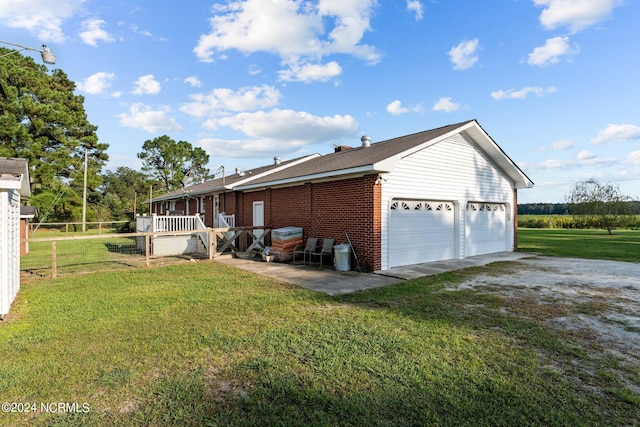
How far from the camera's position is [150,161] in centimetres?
4691

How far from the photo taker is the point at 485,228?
1331 centimetres

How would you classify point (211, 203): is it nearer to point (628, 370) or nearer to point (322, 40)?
point (322, 40)

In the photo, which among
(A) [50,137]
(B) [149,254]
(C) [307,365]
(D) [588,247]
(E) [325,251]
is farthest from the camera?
(A) [50,137]

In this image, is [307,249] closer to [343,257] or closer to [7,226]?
[343,257]

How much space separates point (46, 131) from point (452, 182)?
117ft

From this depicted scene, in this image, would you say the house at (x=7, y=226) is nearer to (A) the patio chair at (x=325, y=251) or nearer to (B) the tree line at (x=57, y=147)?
(A) the patio chair at (x=325, y=251)

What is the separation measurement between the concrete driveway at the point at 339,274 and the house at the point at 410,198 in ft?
1.86

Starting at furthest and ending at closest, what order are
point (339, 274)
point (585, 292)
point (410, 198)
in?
point (410, 198)
point (339, 274)
point (585, 292)

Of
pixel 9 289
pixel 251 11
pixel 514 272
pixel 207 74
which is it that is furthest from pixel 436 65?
pixel 9 289

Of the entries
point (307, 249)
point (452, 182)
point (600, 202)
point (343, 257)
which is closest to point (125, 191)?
point (307, 249)

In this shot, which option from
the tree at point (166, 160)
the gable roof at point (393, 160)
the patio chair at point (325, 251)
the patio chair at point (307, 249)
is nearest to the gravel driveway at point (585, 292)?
the gable roof at point (393, 160)

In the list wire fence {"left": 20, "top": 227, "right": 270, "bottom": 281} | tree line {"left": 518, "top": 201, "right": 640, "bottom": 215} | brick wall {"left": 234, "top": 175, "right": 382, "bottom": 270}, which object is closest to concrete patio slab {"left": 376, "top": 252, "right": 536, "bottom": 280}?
brick wall {"left": 234, "top": 175, "right": 382, "bottom": 270}

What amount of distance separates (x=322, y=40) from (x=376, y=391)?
14191 millimetres

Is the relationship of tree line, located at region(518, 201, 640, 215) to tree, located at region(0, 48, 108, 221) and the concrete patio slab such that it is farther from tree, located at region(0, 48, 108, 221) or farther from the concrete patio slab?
tree, located at region(0, 48, 108, 221)
